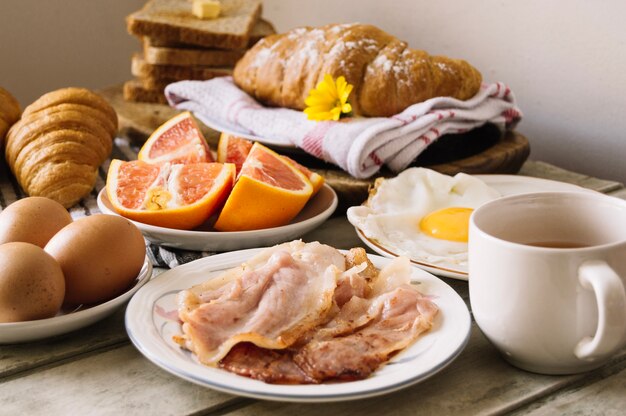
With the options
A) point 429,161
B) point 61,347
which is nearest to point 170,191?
point 61,347

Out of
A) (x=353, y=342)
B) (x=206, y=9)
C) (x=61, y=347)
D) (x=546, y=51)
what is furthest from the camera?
(x=206, y=9)

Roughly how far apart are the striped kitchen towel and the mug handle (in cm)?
71

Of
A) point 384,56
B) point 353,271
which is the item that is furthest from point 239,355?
point 384,56

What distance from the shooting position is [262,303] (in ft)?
3.18

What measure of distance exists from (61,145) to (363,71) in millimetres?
756

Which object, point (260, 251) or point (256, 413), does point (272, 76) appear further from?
point (256, 413)

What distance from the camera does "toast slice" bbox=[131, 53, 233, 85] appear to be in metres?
2.49

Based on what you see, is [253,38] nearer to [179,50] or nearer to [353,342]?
[179,50]

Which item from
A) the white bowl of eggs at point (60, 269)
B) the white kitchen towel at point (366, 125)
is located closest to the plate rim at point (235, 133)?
the white kitchen towel at point (366, 125)

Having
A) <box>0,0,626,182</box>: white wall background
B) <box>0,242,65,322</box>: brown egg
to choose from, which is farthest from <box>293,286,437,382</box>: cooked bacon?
<box>0,0,626,182</box>: white wall background

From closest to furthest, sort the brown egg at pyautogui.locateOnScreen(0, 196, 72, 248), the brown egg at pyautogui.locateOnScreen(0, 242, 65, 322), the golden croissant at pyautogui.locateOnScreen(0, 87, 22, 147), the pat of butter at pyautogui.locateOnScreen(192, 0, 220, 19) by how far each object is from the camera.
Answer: the brown egg at pyautogui.locateOnScreen(0, 242, 65, 322) → the brown egg at pyautogui.locateOnScreen(0, 196, 72, 248) → the golden croissant at pyautogui.locateOnScreen(0, 87, 22, 147) → the pat of butter at pyautogui.locateOnScreen(192, 0, 220, 19)

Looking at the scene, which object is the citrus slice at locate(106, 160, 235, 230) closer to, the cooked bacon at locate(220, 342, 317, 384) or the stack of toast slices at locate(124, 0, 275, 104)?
the cooked bacon at locate(220, 342, 317, 384)

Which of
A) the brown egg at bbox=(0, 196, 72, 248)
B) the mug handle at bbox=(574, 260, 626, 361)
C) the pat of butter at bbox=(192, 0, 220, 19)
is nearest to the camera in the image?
the mug handle at bbox=(574, 260, 626, 361)

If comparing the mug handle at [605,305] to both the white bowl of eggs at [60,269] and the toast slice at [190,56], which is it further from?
the toast slice at [190,56]
